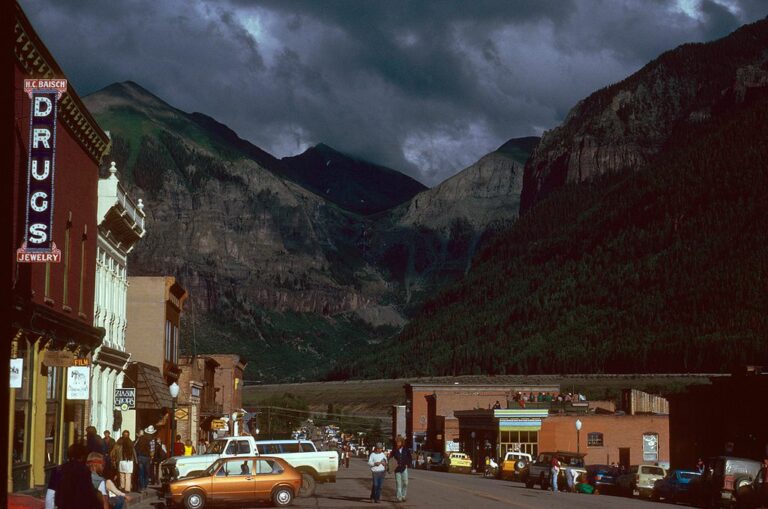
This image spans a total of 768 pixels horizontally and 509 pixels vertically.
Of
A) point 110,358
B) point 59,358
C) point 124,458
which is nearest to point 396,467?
point 124,458

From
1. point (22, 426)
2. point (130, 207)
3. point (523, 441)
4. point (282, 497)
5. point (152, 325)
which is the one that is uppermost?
point (130, 207)

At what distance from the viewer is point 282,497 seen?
3203 centimetres

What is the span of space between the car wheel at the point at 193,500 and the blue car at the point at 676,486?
2270 centimetres

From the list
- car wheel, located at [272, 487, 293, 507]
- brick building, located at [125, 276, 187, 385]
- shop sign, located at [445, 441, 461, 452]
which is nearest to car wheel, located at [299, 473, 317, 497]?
car wheel, located at [272, 487, 293, 507]

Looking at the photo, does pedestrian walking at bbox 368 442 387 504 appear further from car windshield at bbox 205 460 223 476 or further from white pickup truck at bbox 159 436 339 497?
car windshield at bbox 205 460 223 476

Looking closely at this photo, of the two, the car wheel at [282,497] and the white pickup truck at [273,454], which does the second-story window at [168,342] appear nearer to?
the white pickup truck at [273,454]

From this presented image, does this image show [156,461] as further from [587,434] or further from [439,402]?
[439,402]

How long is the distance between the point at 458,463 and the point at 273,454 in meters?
45.5

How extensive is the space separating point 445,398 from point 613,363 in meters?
76.7

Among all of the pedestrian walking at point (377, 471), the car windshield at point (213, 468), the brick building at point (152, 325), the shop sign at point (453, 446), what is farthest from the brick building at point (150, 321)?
the shop sign at point (453, 446)

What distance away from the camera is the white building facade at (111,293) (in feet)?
138

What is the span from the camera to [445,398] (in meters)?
117

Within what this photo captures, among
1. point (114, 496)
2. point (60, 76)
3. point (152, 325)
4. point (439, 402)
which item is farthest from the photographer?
point (439, 402)

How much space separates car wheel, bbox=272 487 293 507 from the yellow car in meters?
52.8
